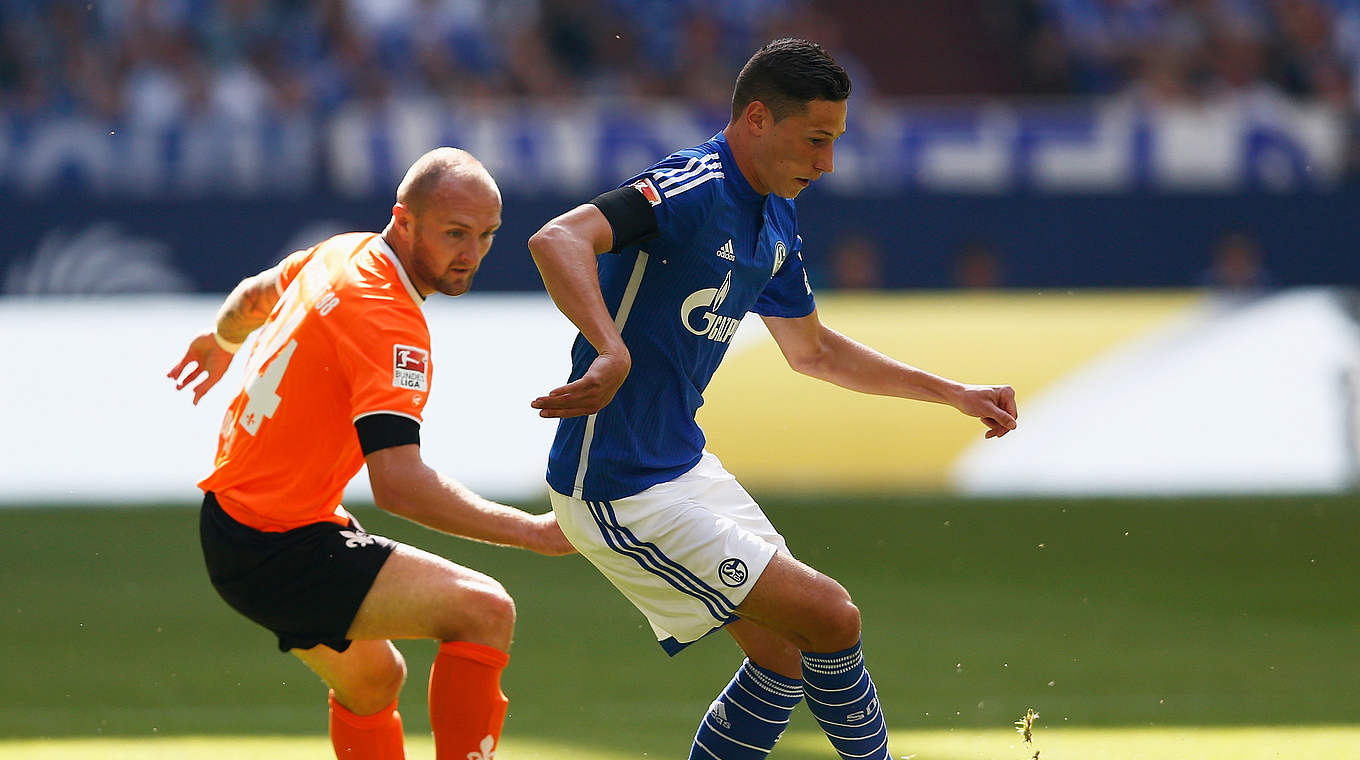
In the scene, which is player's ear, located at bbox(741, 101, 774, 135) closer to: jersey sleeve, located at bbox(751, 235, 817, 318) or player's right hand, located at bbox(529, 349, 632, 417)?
jersey sleeve, located at bbox(751, 235, 817, 318)

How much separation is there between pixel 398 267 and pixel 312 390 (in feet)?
1.15

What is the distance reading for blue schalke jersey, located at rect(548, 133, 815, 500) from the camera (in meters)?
3.56

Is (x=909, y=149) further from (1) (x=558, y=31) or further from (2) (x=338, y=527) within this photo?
(2) (x=338, y=527)

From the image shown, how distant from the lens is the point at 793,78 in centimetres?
355

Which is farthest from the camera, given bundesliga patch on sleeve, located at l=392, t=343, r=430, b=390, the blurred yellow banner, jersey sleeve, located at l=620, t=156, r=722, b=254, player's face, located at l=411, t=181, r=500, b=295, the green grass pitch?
the blurred yellow banner

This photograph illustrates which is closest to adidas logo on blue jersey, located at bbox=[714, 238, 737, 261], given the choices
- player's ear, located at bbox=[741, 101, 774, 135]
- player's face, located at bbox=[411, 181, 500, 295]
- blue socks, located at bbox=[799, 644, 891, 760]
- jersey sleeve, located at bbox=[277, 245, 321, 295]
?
player's ear, located at bbox=[741, 101, 774, 135]

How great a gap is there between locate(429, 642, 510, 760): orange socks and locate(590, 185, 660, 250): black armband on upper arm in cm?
95

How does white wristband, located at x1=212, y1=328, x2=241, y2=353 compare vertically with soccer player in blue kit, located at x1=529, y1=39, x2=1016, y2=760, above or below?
below

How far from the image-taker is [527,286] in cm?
1238

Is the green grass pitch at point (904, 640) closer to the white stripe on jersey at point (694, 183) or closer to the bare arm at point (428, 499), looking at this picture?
the bare arm at point (428, 499)

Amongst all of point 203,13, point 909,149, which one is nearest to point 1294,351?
point 909,149

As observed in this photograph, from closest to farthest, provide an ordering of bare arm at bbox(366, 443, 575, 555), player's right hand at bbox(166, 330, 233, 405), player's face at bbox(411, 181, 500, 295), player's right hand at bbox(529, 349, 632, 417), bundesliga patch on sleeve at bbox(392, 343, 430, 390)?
player's right hand at bbox(529, 349, 632, 417), bare arm at bbox(366, 443, 575, 555), bundesliga patch on sleeve at bbox(392, 343, 430, 390), player's face at bbox(411, 181, 500, 295), player's right hand at bbox(166, 330, 233, 405)

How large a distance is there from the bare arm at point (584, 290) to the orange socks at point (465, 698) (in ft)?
2.03

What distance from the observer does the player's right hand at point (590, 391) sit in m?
3.10
